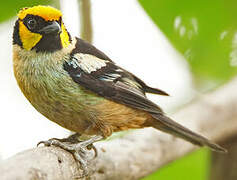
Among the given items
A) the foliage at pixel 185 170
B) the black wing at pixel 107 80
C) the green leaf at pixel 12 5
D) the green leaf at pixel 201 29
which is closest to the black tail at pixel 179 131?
the black wing at pixel 107 80

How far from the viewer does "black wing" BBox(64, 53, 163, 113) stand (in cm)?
407

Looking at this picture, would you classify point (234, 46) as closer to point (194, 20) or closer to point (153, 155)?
point (194, 20)

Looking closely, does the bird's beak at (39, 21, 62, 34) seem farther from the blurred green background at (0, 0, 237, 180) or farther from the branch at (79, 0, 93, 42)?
the blurred green background at (0, 0, 237, 180)

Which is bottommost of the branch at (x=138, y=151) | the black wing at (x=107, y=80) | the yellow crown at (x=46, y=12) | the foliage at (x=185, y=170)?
the foliage at (x=185, y=170)

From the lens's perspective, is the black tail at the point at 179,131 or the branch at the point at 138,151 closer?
the branch at the point at 138,151

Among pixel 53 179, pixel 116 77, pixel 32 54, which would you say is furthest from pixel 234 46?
pixel 53 179

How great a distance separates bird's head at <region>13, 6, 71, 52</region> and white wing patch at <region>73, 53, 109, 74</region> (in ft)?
0.57

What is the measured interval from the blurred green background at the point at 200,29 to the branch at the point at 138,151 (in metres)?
0.52

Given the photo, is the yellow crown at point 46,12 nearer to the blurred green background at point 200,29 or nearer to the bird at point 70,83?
the bird at point 70,83

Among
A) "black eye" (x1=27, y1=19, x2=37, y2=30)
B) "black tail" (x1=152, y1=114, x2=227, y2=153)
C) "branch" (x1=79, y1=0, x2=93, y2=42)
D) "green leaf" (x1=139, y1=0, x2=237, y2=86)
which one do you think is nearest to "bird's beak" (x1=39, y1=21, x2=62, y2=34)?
"black eye" (x1=27, y1=19, x2=37, y2=30)

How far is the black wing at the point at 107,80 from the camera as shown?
407 centimetres

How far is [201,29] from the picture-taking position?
156 inches

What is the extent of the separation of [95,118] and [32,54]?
2.57 ft

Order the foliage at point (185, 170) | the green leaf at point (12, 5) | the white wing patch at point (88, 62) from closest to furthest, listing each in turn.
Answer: the green leaf at point (12, 5) → the white wing patch at point (88, 62) → the foliage at point (185, 170)
